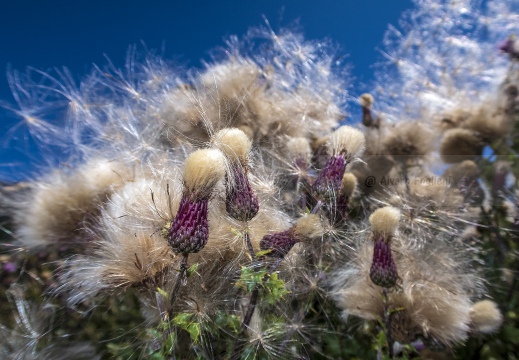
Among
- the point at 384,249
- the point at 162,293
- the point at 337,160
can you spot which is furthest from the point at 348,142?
the point at 162,293

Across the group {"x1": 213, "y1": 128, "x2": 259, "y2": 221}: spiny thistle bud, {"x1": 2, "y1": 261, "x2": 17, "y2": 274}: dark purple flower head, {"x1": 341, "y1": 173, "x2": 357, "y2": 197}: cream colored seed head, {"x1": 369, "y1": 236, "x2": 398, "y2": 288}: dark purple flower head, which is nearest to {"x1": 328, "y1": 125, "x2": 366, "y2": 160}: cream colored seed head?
{"x1": 341, "y1": 173, "x2": 357, "y2": 197}: cream colored seed head

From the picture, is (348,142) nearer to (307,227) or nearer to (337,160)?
(337,160)

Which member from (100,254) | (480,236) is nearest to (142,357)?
(100,254)

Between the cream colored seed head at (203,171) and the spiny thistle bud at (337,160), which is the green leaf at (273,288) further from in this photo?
the spiny thistle bud at (337,160)

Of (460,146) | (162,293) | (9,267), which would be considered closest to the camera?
(162,293)

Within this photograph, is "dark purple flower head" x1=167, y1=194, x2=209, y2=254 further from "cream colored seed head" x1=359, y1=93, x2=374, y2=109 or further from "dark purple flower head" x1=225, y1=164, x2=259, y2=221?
"cream colored seed head" x1=359, y1=93, x2=374, y2=109

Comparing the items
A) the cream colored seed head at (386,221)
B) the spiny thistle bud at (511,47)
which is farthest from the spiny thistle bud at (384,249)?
the spiny thistle bud at (511,47)
